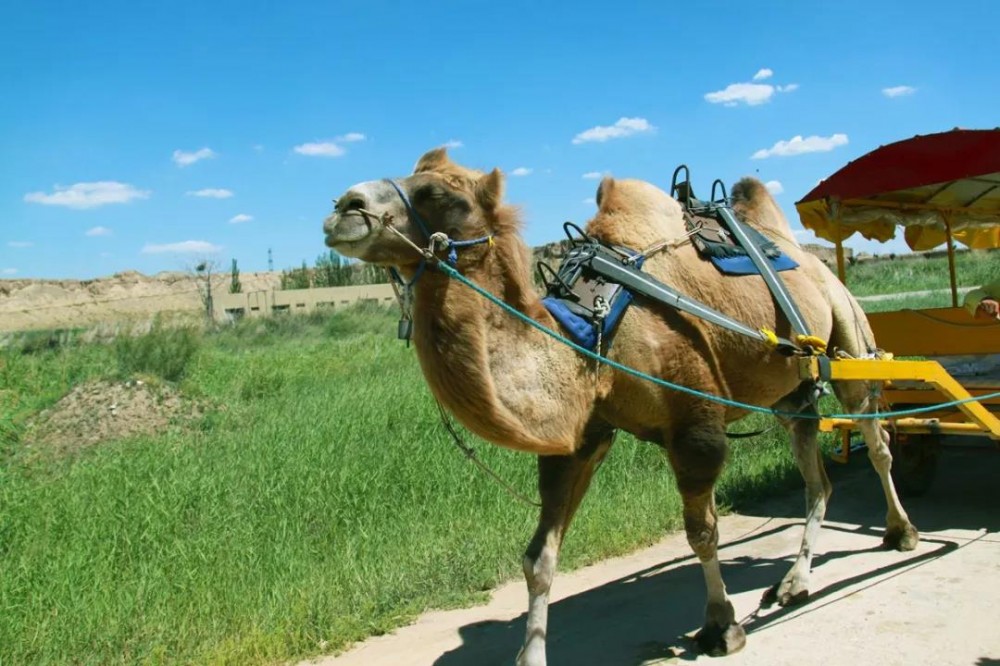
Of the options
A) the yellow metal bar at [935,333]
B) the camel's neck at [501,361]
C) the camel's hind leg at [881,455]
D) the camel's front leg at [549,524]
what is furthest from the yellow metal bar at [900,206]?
the camel's neck at [501,361]

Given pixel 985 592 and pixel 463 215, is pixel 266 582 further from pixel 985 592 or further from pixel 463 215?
pixel 985 592

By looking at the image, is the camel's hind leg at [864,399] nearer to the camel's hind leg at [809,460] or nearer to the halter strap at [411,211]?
the camel's hind leg at [809,460]

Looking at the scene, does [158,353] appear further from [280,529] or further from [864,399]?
[864,399]

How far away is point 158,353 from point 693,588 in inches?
471

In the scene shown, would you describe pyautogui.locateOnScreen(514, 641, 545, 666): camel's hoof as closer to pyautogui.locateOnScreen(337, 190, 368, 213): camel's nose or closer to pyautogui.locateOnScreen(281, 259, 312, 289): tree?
pyautogui.locateOnScreen(337, 190, 368, 213): camel's nose

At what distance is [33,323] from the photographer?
3866 centimetres

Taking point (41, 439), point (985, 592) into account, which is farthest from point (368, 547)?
point (41, 439)

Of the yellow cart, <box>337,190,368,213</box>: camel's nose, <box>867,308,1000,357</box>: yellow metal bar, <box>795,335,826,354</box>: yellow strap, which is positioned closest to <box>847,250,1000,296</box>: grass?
the yellow cart

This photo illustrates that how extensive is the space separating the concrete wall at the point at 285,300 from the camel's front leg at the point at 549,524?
28.2 metres

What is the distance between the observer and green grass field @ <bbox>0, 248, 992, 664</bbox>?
5.16 meters

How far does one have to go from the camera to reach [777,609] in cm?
556

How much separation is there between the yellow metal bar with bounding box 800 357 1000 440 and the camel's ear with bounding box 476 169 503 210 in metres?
2.31

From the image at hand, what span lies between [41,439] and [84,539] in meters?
6.76

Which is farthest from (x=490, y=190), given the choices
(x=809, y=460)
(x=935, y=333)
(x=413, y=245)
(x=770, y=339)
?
(x=935, y=333)
